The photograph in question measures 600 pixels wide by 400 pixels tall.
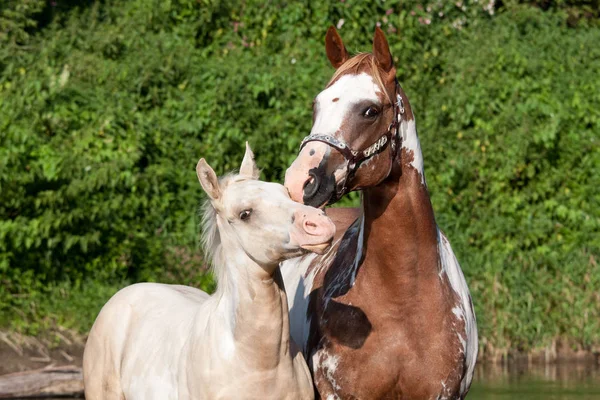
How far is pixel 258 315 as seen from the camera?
Result: 4609mm

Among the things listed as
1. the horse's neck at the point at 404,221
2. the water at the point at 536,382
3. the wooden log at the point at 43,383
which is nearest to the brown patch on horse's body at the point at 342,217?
the horse's neck at the point at 404,221

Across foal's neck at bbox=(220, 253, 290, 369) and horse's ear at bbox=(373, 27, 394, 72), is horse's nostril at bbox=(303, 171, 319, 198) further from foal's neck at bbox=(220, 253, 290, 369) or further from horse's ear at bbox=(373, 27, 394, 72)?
horse's ear at bbox=(373, 27, 394, 72)

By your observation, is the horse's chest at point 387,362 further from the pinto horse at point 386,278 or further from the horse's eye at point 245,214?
the horse's eye at point 245,214

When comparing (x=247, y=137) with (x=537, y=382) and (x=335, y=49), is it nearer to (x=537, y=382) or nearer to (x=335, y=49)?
(x=537, y=382)

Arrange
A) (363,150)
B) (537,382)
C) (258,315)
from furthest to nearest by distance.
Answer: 1. (537,382)
2. (363,150)
3. (258,315)

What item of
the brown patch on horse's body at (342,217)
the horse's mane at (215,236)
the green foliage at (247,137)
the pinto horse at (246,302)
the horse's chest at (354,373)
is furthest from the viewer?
the green foliage at (247,137)

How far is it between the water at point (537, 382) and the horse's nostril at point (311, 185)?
15.0 ft

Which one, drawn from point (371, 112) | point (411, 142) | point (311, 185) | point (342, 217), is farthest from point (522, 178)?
point (311, 185)

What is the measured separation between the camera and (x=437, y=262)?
5059mm

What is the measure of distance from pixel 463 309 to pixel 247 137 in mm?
6101

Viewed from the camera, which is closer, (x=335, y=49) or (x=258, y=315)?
(x=258, y=315)

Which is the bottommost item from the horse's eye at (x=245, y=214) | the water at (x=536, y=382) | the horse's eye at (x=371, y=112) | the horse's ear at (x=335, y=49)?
the water at (x=536, y=382)

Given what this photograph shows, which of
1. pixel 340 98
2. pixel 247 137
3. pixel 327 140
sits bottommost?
pixel 247 137

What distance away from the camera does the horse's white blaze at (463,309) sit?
199 inches
